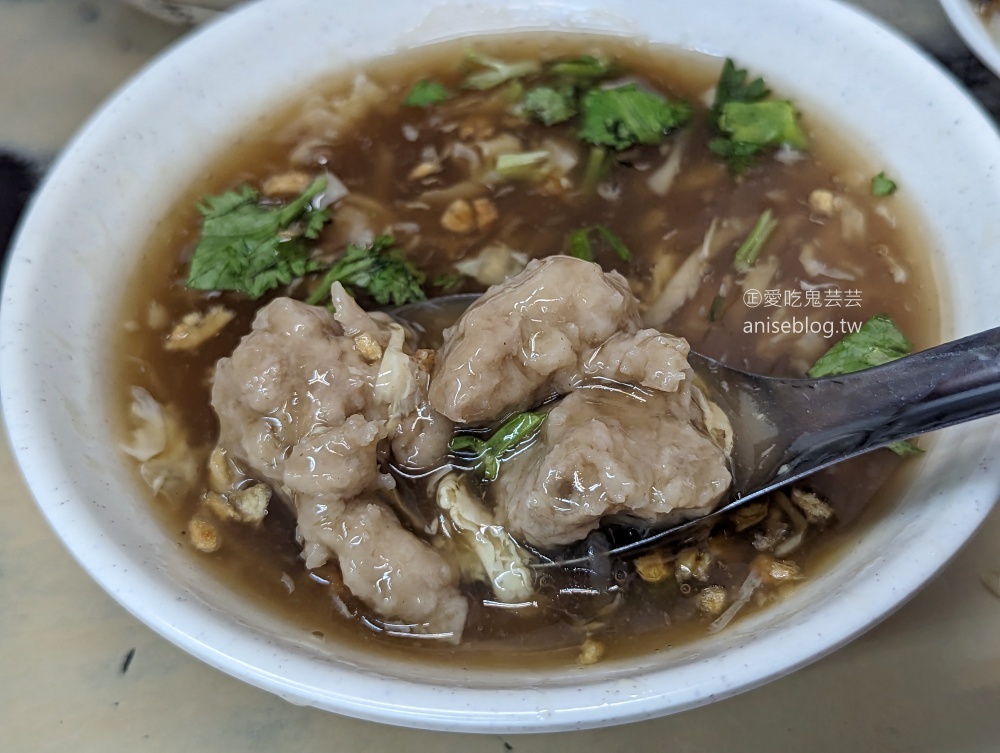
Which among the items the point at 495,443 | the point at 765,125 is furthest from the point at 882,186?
the point at 495,443

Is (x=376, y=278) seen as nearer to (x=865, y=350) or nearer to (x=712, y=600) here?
(x=712, y=600)

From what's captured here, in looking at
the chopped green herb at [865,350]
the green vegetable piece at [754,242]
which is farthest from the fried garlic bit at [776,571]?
the green vegetable piece at [754,242]

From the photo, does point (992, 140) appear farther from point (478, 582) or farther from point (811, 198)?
point (478, 582)

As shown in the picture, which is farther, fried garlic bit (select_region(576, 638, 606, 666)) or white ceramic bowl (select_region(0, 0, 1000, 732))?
fried garlic bit (select_region(576, 638, 606, 666))

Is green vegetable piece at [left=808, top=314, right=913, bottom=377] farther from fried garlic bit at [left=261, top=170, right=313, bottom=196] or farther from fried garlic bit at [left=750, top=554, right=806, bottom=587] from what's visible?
fried garlic bit at [left=261, top=170, right=313, bottom=196]

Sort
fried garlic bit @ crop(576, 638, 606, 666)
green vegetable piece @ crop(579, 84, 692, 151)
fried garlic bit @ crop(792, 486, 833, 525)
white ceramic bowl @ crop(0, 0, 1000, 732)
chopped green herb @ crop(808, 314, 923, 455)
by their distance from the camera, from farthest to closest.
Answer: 1. green vegetable piece @ crop(579, 84, 692, 151)
2. chopped green herb @ crop(808, 314, 923, 455)
3. fried garlic bit @ crop(792, 486, 833, 525)
4. fried garlic bit @ crop(576, 638, 606, 666)
5. white ceramic bowl @ crop(0, 0, 1000, 732)

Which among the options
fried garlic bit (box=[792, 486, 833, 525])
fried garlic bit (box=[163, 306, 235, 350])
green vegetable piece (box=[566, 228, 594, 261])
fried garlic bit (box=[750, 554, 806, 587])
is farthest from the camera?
green vegetable piece (box=[566, 228, 594, 261])

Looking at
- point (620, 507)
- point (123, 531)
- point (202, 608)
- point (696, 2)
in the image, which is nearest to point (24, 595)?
point (123, 531)

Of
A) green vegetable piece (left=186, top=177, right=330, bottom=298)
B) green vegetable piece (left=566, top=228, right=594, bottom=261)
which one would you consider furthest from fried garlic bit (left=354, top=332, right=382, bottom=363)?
green vegetable piece (left=566, top=228, right=594, bottom=261)
